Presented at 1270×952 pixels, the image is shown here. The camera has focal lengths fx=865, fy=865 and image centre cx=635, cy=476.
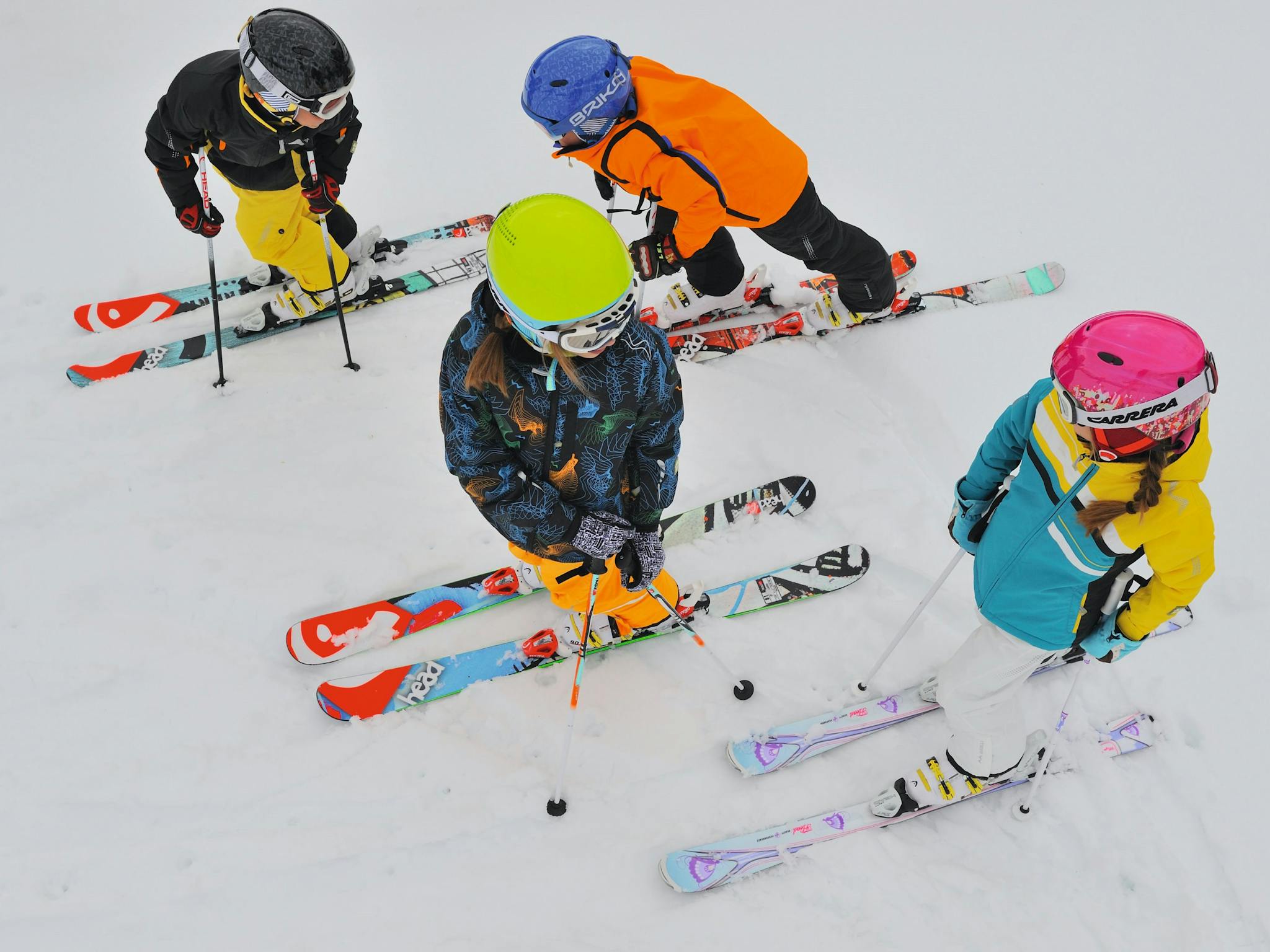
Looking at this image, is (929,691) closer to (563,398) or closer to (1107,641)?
(1107,641)

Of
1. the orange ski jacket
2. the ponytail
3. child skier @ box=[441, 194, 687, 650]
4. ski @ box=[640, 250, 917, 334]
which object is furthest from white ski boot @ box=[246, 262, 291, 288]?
the ponytail

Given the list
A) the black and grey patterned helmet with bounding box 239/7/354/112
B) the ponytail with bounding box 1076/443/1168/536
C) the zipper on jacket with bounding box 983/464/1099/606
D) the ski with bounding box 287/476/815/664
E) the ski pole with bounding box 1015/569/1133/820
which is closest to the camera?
the ponytail with bounding box 1076/443/1168/536

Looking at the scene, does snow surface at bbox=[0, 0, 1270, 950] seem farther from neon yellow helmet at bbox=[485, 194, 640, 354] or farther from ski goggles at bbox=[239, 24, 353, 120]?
neon yellow helmet at bbox=[485, 194, 640, 354]

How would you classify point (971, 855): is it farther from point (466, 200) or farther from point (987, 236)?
point (466, 200)

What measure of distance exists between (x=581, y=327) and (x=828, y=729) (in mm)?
2010

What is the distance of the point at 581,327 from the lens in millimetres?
2182

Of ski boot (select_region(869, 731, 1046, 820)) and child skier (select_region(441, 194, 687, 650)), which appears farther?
ski boot (select_region(869, 731, 1046, 820))

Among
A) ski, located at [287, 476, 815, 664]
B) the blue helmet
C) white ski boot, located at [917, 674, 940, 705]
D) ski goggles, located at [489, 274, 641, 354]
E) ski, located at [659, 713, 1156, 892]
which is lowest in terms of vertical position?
ski, located at [659, 713, 1156, 892]

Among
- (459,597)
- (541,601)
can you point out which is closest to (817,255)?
(541,601)

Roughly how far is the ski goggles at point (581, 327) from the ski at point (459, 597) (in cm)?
164

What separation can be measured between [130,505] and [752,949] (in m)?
3.22

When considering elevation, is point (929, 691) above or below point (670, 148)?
below

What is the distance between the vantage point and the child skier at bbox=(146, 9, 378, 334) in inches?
134

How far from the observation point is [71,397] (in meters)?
4.31
